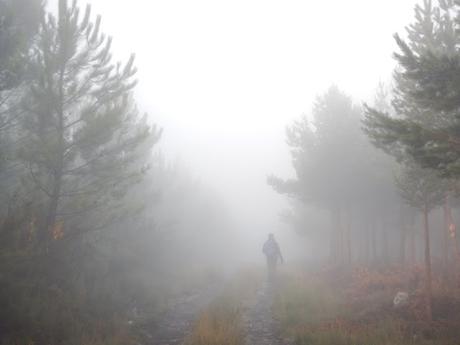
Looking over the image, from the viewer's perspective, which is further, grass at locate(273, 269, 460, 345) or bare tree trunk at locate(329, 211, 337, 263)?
bare tree trunk at locate(329, 211, 337, 263)

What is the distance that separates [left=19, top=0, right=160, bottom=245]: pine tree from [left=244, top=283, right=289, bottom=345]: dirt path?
6.71 metres

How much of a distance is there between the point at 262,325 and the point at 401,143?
7.08 meters

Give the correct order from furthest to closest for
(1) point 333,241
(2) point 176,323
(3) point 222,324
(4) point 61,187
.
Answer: (1) point 333,241 < (4) point 61,187 < (2) point 176,323 < (3) point 222,324

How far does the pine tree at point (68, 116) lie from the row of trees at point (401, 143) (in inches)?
366

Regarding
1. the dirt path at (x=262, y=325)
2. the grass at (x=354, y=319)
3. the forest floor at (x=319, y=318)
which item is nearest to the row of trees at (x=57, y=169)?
the forest floor at (x=319, y=318)

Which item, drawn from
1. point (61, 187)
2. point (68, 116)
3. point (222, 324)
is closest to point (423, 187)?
point (222, 324)

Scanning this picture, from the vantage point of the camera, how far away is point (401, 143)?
37.6ft

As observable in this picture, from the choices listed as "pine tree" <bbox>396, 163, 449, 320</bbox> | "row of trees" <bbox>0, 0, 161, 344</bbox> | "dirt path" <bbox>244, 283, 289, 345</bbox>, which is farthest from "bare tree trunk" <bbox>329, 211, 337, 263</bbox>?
"row of trees" <bbox>0, 0, 161, 344</bbox>

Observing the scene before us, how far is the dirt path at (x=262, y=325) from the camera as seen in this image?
9.70 meters

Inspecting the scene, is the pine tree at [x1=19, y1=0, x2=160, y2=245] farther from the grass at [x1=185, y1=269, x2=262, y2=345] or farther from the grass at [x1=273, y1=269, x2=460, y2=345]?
the grass at [x1=273, y1=269, x2=460, y2=345]

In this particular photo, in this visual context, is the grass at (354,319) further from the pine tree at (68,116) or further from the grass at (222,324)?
the pine tree at (68,116)

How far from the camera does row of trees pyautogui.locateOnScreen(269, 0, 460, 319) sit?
9.03 metres

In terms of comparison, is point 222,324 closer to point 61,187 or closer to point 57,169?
point 57,169

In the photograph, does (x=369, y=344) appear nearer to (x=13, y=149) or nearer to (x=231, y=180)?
(x=13, y=149)
